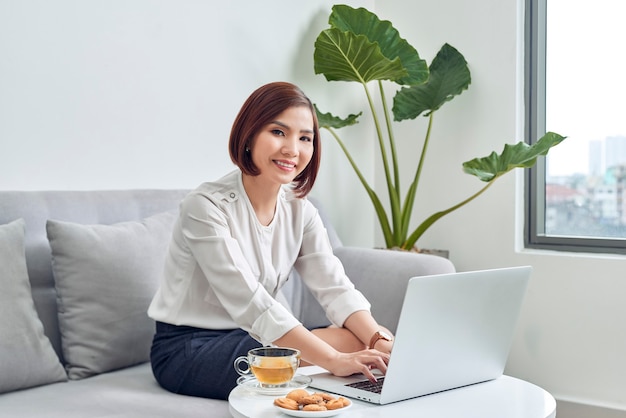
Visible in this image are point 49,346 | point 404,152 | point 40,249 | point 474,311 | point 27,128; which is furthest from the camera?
point 404,152

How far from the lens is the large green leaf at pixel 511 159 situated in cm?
282

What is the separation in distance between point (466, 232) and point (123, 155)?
156 centimetres

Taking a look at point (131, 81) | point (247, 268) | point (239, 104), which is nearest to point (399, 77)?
point (239, 104)

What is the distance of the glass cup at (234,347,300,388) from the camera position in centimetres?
138

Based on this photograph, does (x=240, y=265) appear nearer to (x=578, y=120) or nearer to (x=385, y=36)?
(x=385, y=36)

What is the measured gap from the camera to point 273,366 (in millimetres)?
1374

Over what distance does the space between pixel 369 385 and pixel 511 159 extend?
1.63 metres

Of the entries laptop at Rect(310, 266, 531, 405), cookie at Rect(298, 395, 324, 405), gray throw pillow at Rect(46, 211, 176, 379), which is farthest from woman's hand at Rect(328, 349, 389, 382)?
gray throw pillow at Rect(46, 211, 176, 379)

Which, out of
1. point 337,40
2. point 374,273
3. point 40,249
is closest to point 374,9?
point 337,40

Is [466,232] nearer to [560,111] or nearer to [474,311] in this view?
[560,111]

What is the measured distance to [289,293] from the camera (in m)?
2.57

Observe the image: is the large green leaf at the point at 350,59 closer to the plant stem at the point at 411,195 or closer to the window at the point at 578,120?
→ the plant stem at the point at 411,195

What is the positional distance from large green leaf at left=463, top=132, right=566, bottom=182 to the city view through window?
0.43 m

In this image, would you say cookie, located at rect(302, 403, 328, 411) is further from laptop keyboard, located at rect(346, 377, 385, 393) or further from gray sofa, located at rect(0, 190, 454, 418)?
gray sofa, located at rect(0, 190, 454, 418)
